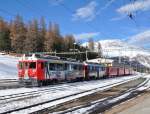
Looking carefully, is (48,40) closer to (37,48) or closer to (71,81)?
(37,48)

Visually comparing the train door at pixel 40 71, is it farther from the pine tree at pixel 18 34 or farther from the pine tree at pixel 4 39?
the pine tree at pixel 4 39

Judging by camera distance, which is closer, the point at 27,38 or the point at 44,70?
the point at 44,70

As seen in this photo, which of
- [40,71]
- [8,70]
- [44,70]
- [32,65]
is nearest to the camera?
[40,71]

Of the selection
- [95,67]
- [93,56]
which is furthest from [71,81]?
[93,56]

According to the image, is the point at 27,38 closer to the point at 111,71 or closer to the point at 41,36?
the point at 41,36

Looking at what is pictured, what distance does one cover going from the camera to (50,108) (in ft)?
60.9

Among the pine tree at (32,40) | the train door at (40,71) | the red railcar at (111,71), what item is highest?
the pine tree at (32,40)

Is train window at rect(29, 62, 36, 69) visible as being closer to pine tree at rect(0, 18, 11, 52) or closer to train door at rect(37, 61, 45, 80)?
train door at rect(37, 61, 45, 80)

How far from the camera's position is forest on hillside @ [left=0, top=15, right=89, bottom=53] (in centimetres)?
12838

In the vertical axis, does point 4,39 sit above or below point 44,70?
above

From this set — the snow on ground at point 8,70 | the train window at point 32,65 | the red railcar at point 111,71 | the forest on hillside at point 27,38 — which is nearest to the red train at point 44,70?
the train window at point 32,65

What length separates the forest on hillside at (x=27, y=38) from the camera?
128m

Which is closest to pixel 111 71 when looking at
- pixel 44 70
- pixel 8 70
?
pixel 8 70

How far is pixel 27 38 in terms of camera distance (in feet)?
421
